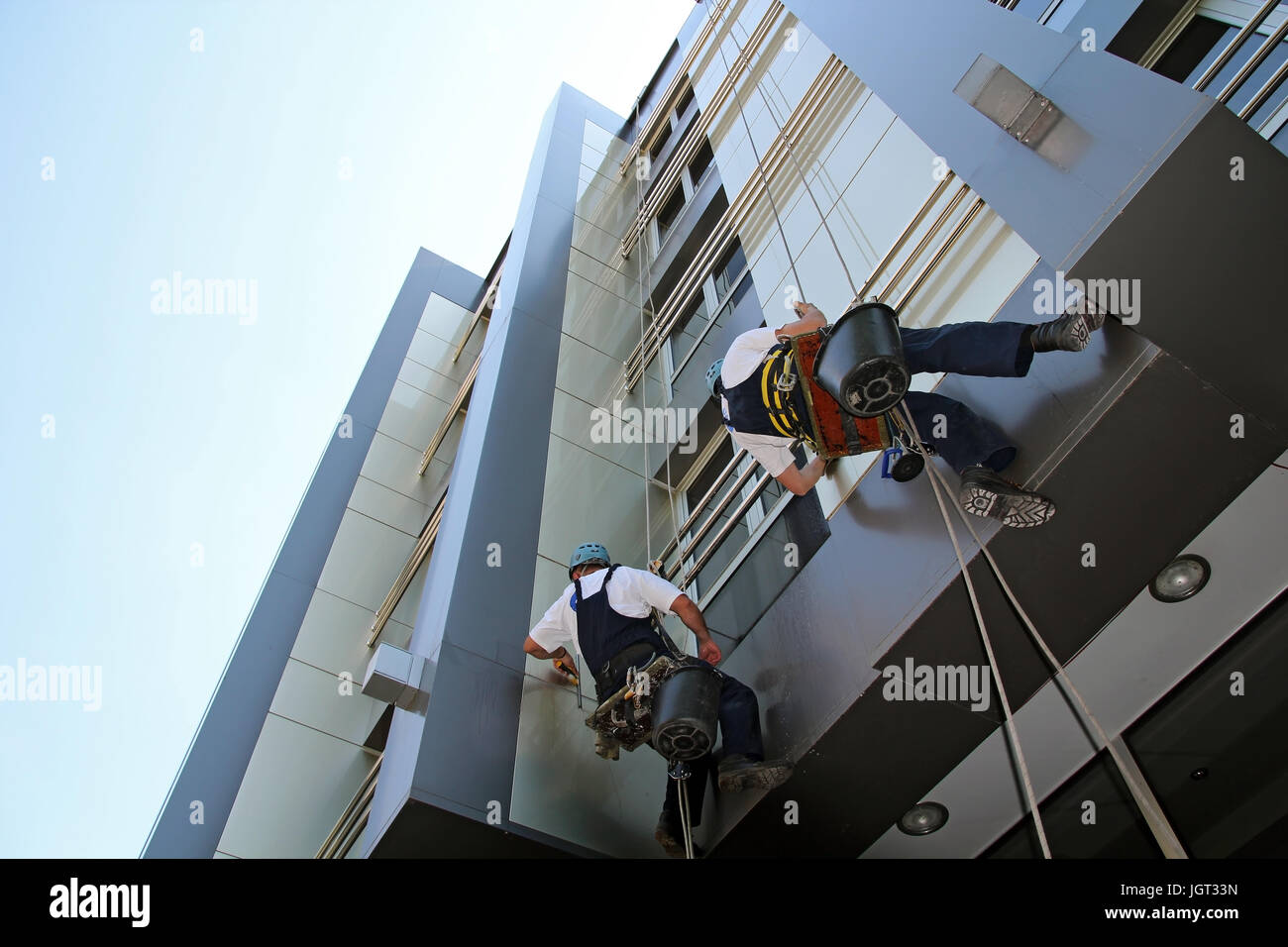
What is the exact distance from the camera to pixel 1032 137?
426 cm

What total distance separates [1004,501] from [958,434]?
17.0 inches

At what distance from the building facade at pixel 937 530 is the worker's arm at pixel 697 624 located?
302 millimetres

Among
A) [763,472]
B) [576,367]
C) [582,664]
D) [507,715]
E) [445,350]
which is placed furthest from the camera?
[445,350]

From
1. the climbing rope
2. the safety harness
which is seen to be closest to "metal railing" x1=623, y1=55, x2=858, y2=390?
the safety harness

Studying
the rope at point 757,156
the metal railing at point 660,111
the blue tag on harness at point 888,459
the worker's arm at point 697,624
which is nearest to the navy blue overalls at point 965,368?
the blue tag on harness at point 888,459

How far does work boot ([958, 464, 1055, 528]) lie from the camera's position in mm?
3514

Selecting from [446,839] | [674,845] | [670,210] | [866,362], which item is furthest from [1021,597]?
[670,210]

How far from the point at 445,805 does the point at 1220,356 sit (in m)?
3.75

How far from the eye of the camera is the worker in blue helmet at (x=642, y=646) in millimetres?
4234

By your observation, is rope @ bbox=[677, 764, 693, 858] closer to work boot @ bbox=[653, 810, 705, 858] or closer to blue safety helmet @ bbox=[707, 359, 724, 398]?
work boot @ bbox=[653, 810, 705, 858]

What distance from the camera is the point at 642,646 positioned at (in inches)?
185

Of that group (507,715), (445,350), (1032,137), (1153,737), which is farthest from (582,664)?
(445,350)

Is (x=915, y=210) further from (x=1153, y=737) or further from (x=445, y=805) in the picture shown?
(x=445, y=805)

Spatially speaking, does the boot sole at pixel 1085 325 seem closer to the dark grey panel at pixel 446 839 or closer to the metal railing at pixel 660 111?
the dark grey panel at pixel 446 839
